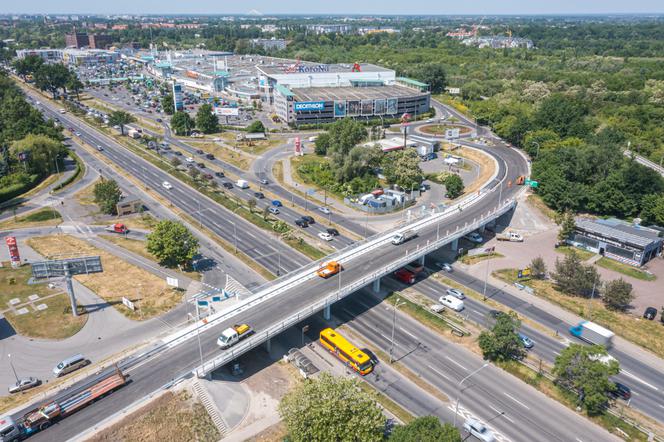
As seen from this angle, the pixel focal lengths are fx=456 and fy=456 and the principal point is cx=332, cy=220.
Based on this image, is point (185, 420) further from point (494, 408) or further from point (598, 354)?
point (598, 354)

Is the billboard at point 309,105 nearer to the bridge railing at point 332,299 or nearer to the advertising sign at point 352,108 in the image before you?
the advertising sign at point 352,108

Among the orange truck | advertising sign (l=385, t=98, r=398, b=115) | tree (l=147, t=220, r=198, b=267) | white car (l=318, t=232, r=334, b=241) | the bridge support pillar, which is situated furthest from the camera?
advertising sign (l=385, t=98, r=398, b=115)

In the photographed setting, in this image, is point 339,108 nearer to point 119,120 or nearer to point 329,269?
point 119,120

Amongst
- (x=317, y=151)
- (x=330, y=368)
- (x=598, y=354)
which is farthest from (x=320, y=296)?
(x=317, y=151)

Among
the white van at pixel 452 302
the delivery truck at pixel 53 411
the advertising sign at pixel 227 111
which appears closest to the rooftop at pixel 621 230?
the white van at pixel 452 302

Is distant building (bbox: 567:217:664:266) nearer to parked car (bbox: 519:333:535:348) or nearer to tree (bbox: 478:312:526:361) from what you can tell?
parked car (bbox: 519:333:535:348)

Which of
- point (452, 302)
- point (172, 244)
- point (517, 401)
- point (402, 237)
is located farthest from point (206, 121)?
point (517, 401)

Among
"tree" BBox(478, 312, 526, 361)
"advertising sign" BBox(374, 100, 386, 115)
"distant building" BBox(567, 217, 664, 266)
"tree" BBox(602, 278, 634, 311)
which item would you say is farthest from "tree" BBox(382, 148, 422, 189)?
"advertising sign" BBox(374, 100, 386, 115)
